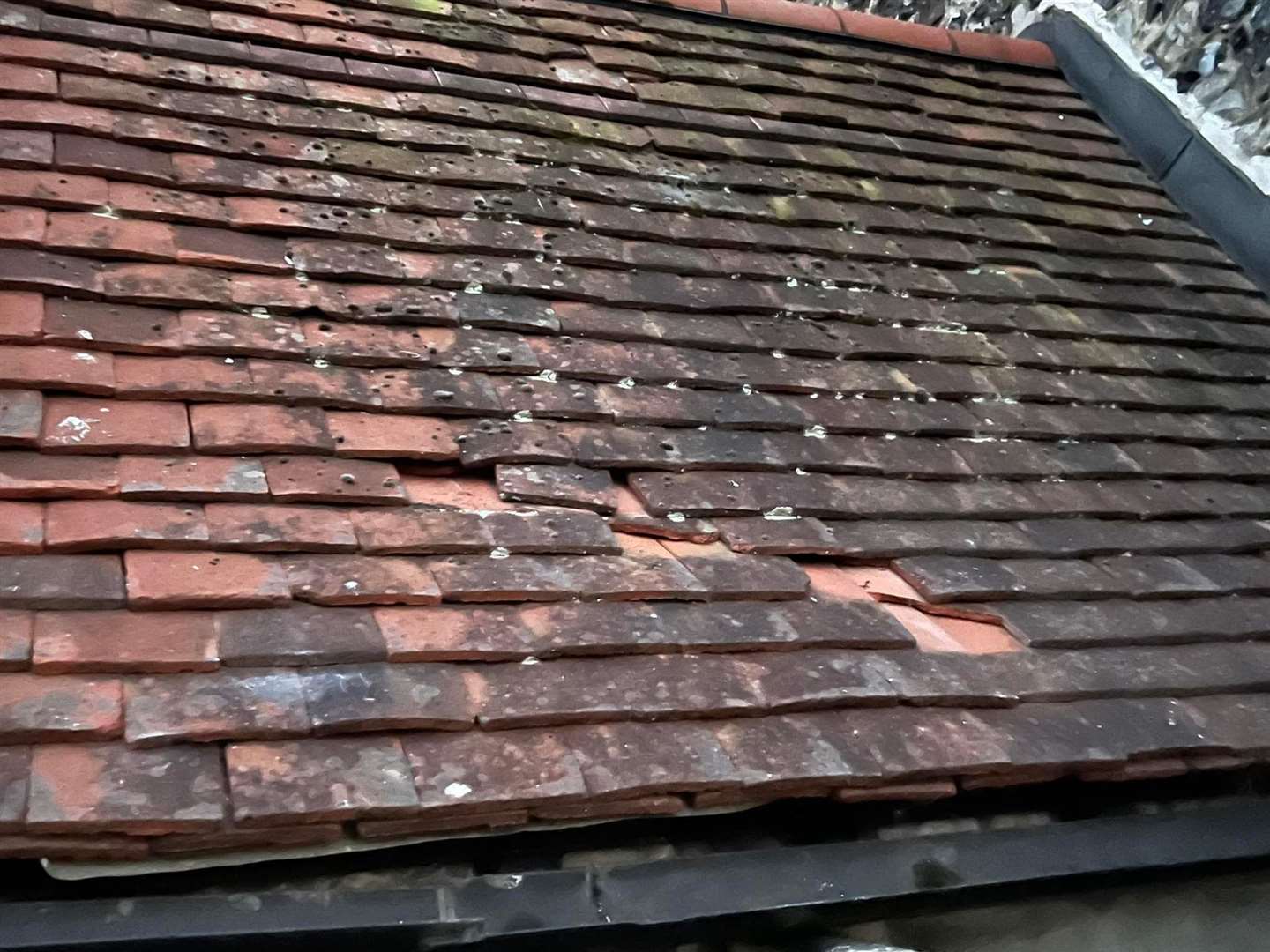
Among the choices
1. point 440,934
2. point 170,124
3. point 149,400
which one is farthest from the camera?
point 170,124

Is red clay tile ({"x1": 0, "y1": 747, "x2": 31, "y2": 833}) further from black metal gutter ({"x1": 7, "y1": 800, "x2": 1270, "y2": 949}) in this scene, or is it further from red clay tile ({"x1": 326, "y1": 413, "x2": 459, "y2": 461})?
red clay tile ({"x1": 326, "y1": 413, "x2": 459, "y2": 461})

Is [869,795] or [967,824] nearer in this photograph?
[869,795]

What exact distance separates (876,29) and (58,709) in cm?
436

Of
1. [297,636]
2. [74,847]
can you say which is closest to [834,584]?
[297,636]

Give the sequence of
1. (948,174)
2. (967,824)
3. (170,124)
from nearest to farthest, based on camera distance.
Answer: (967,824), (170,124), (948,174)

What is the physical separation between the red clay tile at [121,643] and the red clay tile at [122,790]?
5.6 inches

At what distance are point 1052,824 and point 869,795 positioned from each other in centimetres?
57

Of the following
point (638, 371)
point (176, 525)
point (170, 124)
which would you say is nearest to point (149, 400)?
point (176, 525)

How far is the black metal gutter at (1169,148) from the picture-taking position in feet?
14.5

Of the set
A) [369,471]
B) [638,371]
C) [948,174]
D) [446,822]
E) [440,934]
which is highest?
[948,174]

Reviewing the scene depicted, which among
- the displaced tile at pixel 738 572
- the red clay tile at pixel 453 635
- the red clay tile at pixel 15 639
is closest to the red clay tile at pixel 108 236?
the red clay tile at pixel 15 639

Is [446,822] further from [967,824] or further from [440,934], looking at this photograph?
[967,824]

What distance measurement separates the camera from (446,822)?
5.49 ft

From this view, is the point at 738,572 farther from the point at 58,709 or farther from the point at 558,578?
the point at 58,709
